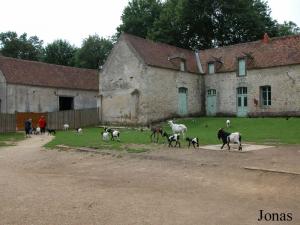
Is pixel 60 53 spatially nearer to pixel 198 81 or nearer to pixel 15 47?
pixel 15 47

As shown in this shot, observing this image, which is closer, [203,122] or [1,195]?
[1,195]

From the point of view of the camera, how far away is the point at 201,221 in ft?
22.1

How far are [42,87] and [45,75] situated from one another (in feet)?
6.86

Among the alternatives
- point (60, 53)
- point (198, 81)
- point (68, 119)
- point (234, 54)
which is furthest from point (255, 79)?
point (60, 53)

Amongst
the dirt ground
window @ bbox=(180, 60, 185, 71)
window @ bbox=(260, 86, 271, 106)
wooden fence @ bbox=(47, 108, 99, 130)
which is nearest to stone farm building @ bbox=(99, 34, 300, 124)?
window @ bbox=(260, 86, 271, 106)

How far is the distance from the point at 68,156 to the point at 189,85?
2299 cm

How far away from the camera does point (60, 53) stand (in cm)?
6359

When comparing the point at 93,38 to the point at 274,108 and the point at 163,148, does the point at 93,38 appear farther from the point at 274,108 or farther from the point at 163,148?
the point at 163,148

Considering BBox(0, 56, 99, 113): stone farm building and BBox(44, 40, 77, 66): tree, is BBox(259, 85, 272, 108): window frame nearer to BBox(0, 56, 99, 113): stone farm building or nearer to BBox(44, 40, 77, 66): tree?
BBox(0, 56, 99, 113): stone farm building

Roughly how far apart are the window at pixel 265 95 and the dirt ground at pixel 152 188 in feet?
64.6

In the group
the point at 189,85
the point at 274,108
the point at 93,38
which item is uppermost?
the point at 93,38

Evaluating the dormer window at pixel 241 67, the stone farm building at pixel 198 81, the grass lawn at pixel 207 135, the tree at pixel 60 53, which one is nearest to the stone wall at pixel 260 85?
the stone farm building at pixel 198 81

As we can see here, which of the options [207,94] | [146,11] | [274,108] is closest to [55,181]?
[274,108]

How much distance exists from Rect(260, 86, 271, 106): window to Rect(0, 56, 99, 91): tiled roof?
1860 centimetres
